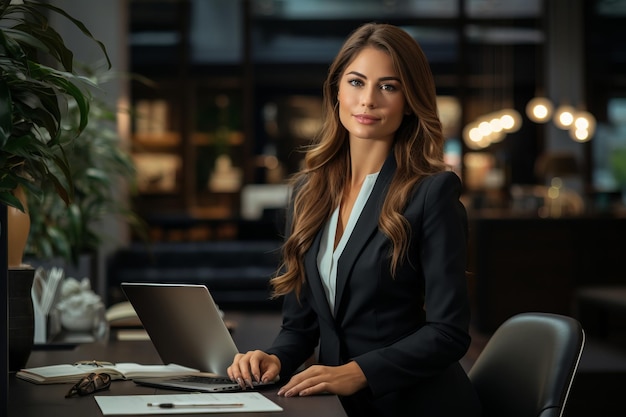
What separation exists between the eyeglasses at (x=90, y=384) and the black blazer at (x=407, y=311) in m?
0.37

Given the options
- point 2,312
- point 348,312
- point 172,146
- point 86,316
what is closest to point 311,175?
point 348,312

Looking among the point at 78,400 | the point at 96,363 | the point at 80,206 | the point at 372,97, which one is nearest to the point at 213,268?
the point at 80,206

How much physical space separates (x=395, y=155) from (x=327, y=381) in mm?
557

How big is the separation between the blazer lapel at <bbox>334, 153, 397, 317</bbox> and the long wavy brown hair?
0.03 m

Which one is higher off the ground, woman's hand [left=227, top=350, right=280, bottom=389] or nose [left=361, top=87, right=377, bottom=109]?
nose [left=361, top=87, right=377, bottom=109]

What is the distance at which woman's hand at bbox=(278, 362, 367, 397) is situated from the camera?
188 cm

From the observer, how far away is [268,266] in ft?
30.9

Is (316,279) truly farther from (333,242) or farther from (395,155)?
(395,155)

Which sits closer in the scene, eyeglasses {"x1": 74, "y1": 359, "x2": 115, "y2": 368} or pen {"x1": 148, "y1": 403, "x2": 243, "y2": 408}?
pen {"x1": 148, "y1": 403, "x2": 243, "y2": 408}

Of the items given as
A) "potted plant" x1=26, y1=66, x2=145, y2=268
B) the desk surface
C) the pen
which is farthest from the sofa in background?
the pen

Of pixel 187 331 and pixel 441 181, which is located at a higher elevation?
pixel 441 181

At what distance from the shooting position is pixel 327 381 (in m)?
1.89

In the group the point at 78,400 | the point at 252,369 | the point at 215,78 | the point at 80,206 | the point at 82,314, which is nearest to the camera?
the point at 78,400

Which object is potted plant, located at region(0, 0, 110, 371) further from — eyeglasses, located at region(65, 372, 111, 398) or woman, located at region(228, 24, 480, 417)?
woman, located at region(228, 24, 480, 417)
